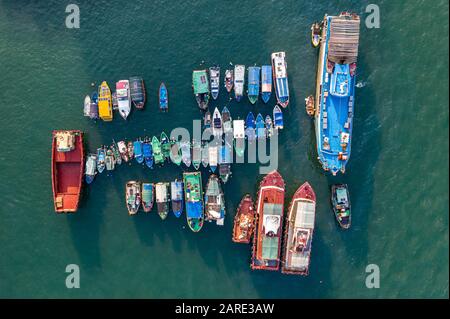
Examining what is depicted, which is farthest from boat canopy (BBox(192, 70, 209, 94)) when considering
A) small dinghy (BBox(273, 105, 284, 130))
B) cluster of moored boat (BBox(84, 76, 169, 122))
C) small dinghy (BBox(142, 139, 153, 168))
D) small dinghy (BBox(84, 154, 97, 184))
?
small dinghy (BBox(84, 154, 97, 184))

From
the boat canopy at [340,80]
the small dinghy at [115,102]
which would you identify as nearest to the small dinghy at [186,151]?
the small dinghy at [115,102]

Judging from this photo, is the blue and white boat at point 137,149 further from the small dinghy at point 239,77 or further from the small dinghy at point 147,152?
the small dinghy at point 239,77

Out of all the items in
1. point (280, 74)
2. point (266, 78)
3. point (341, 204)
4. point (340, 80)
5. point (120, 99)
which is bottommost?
point (341, 204)

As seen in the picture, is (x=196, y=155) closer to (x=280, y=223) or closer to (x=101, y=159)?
(x=101, y=159)

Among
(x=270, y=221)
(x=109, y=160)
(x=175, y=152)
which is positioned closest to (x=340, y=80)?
(x=270, y=221)

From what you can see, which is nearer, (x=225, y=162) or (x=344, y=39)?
(x=344, y=39)

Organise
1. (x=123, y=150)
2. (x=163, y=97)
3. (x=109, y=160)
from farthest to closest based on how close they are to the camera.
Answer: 1. (x=109, y=160)
2. (x=123, y=150)
3. (x=163, y=97)

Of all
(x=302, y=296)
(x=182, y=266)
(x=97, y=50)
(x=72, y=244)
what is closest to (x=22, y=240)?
(x=72, y=244)

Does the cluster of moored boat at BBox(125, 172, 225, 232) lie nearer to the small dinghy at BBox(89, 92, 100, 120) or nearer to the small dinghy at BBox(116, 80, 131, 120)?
the small dinghy at BBox(116, 80, 131, 120)
